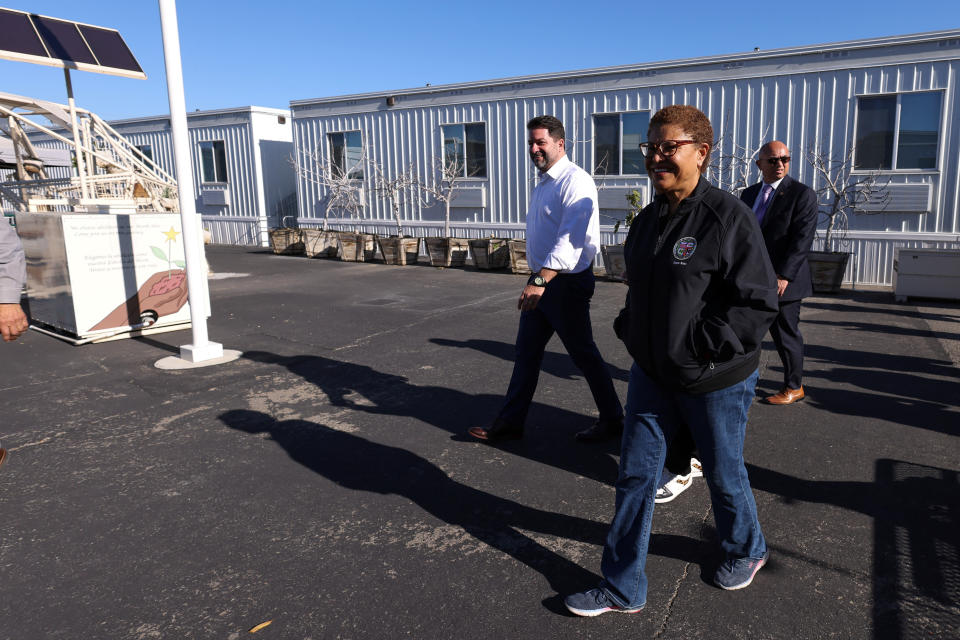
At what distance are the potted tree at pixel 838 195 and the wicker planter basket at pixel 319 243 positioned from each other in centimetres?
1149

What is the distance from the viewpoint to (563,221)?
398 cm

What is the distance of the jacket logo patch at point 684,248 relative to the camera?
7.50 feet

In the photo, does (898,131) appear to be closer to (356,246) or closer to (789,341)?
(789,341)

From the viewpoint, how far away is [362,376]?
20.1 ft

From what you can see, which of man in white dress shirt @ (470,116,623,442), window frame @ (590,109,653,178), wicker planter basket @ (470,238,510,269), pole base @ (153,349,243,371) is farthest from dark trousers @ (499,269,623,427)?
window frame @ (590,109,653,178)

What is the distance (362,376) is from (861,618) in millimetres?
4452

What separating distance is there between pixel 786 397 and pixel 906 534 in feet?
6.83

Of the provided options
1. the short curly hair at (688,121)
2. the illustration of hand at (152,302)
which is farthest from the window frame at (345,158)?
the short curly hair at (688,121)

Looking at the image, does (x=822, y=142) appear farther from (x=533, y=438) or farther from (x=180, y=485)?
(x=180, y=485)

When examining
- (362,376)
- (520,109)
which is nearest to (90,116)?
(520,109)

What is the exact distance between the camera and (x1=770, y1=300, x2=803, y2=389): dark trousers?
5047 mm

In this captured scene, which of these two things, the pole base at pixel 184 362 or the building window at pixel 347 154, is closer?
the pole base at pixel 184 362

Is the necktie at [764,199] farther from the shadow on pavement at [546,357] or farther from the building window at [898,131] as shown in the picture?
the building window at [898,131]

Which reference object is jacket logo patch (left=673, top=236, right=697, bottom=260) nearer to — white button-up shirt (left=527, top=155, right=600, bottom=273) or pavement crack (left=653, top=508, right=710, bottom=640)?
pavement crack (left=653, top=508, right=710, bottom=640)
